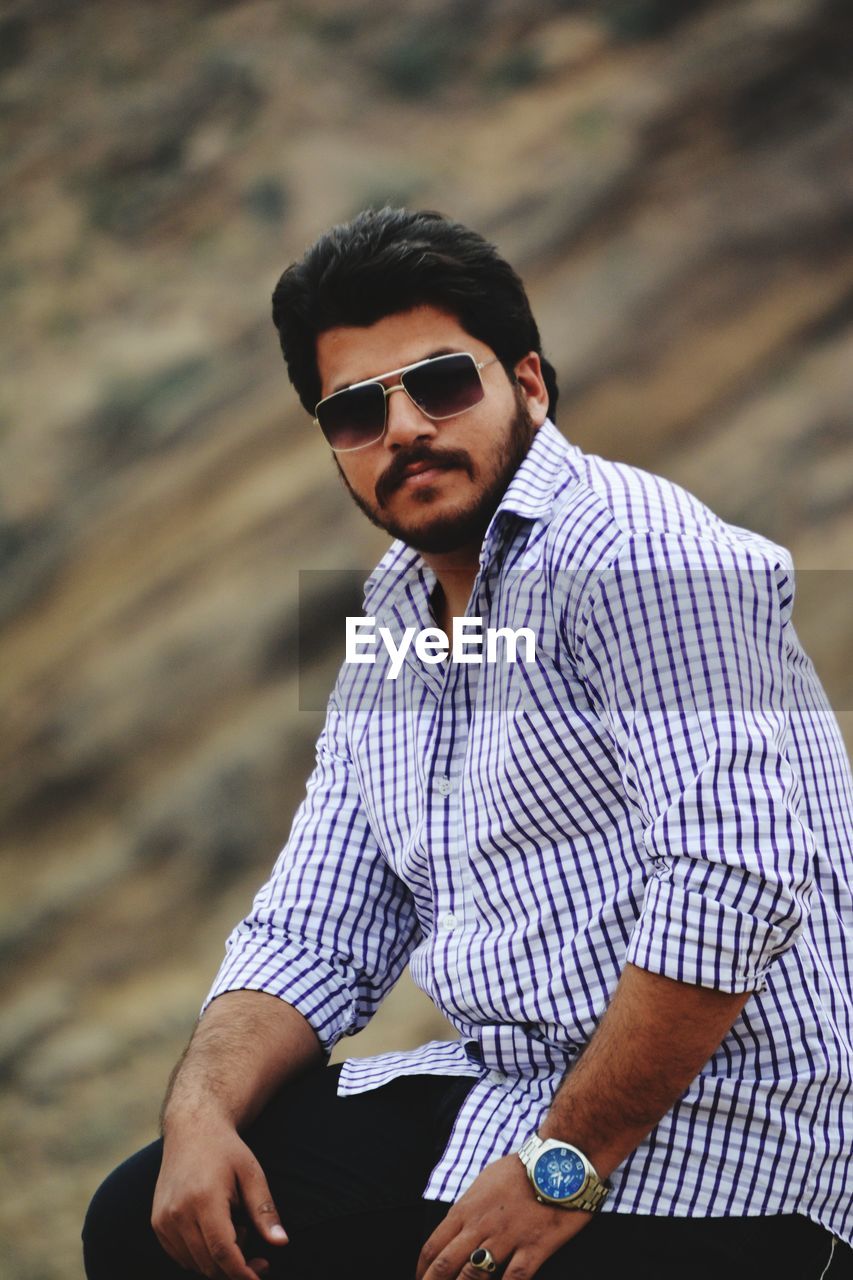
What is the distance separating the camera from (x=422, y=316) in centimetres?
158

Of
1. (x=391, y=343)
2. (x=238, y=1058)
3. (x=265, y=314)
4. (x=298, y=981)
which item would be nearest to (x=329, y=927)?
(x=298, y=981)

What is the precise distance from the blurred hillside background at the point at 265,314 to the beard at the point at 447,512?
1.81 meters

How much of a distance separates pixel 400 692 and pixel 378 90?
92.8 inches

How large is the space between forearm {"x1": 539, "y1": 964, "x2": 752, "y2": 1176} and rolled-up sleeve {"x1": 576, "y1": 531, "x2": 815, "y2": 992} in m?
0.02

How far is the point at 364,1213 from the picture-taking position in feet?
4.20

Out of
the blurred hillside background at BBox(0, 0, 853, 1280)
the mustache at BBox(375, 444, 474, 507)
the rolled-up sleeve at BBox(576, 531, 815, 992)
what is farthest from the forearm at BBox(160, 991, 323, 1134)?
the blurred hillside background at BBox(0, 0, 853, 1280)

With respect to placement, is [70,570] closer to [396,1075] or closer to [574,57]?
[574,57]

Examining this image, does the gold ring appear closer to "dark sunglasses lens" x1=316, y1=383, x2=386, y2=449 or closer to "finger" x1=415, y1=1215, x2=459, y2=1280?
"finger" x1=415, y1=1215, x2=459, y2=1280

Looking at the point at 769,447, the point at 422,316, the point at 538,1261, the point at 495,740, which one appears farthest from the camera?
the point at 769,447

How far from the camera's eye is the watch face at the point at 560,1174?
1105 millimetres

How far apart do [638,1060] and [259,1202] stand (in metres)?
0.40

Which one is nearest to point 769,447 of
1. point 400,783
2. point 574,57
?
point 574,57

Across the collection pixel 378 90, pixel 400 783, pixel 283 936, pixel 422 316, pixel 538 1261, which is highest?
pixel 378 90

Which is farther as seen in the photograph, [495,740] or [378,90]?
[378,90]
